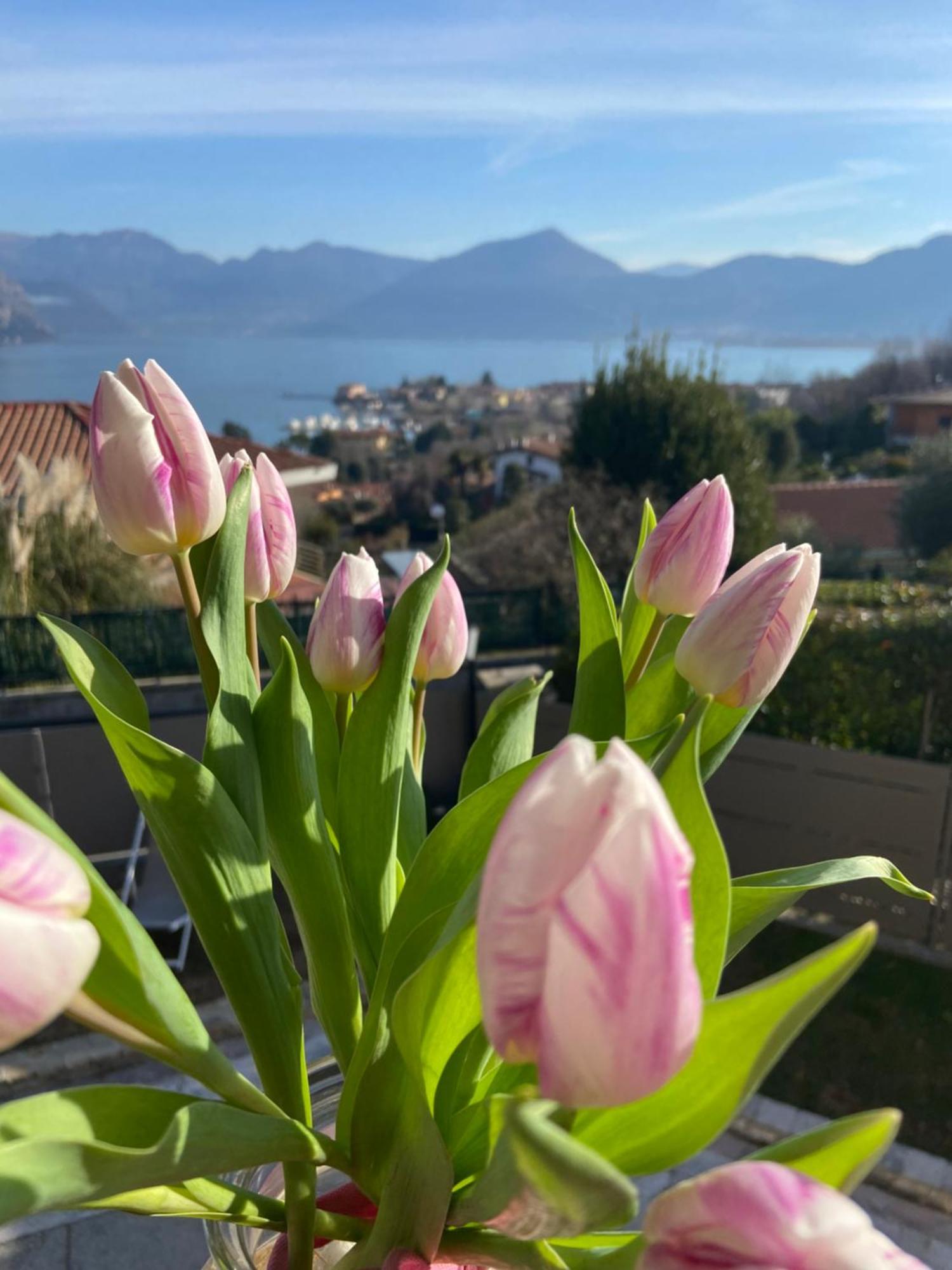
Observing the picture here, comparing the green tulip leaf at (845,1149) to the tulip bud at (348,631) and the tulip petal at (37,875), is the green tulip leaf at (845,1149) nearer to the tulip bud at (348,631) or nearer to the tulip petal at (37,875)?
the tulip petal at (37,875)

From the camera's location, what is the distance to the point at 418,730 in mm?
991

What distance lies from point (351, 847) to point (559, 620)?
7363mm

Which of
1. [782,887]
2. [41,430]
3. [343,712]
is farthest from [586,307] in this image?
[782,887]

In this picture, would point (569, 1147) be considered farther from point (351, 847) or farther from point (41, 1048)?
point (41, 1048)

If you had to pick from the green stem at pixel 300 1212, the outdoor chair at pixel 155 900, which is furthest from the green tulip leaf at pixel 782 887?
the outdoor chair at pixel 155 900

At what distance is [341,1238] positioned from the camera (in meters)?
0.70

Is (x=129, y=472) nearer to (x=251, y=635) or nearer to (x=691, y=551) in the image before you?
(x=251, y=635)

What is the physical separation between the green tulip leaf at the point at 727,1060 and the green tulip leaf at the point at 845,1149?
0.10 ft

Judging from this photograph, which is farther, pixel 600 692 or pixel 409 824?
pixel 409 824

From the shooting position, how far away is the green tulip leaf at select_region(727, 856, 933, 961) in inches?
25.8

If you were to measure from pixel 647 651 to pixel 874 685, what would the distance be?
414cm

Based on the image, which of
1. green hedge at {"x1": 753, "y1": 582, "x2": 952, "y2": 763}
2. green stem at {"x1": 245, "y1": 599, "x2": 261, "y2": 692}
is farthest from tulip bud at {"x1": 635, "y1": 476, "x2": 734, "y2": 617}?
green hedge at {"x1": 753, "y1": 582, "x2": 952, "y2": 763}

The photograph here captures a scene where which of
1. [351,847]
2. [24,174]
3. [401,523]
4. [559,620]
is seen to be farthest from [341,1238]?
[24,174]

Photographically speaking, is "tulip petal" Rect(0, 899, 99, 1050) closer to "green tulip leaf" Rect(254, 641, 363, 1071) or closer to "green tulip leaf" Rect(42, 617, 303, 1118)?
"green tulip leaf" Rect(42, 617, 303, 1118)
